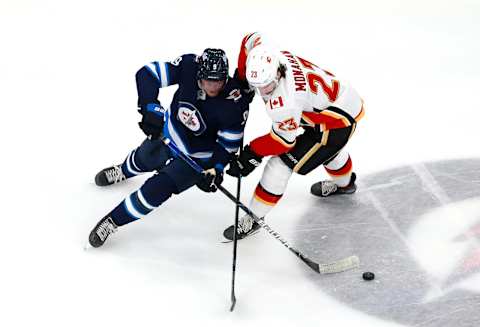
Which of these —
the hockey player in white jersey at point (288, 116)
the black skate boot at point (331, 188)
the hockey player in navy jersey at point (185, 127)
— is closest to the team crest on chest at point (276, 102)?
the hockey player in white jersey at point (288, 116)

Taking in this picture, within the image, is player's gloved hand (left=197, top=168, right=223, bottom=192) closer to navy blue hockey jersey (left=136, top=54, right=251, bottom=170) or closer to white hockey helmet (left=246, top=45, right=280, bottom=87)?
navy blue hockey jersey (left=136, top=54, right=251, bottom=170)

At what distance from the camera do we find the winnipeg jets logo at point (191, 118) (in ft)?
13.0

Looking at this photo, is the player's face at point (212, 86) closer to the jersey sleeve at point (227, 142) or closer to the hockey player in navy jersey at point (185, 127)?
the hockey player in navy jersey at point (185, 127)

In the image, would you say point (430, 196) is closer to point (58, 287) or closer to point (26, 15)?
point (58, 287)

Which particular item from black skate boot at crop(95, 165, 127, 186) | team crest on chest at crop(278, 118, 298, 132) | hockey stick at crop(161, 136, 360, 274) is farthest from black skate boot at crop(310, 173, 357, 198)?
black skate boot at crop(95, 165, 127, 186)

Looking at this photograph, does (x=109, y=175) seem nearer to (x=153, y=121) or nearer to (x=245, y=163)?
(x=153, y=121)

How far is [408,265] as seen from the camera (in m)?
3.99

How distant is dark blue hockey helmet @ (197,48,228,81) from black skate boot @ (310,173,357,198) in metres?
1.12

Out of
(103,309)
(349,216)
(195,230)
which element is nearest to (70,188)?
(195,230)

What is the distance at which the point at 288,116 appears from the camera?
3.74m

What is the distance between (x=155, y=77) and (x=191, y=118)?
259 millimetres

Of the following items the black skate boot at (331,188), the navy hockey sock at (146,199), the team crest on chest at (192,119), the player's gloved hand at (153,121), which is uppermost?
the player's gloved hand at (153,121)

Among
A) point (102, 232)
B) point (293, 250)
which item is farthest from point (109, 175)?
point (293, 250)

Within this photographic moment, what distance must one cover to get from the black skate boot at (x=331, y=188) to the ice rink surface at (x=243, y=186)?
4 centimetres
